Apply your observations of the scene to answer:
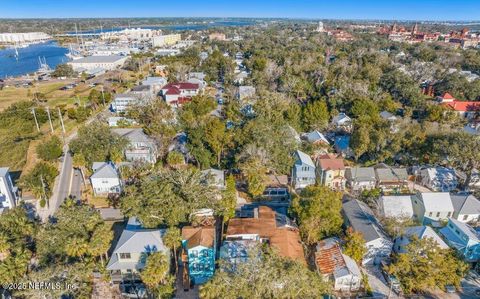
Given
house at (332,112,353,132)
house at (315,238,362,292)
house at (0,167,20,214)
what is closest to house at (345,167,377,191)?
house at (315,238,362,292)

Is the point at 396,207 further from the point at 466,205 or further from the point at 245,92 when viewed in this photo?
the point at 245,92

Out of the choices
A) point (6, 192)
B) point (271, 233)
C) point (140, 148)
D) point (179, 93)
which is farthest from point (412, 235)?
point (179, 93)

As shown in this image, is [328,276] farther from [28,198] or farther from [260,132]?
[28,198]

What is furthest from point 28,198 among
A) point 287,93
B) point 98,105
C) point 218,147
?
point 287,93

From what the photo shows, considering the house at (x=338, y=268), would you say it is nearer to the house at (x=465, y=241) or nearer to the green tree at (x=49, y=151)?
the house at (x=465, y=241)

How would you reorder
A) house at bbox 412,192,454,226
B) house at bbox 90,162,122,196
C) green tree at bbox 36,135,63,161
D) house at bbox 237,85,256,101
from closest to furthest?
house at bbox 412,192,454,226, house at bbox 90,162,122,196, green tree at bbox 36,135,63,161, house at bbox 237,85,256,101

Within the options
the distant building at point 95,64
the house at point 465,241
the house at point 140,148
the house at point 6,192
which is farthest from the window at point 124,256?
the distant building at point 95,64

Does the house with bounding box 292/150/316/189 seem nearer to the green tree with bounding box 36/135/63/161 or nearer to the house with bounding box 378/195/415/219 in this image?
the house with bounding box 378/195/415/219
